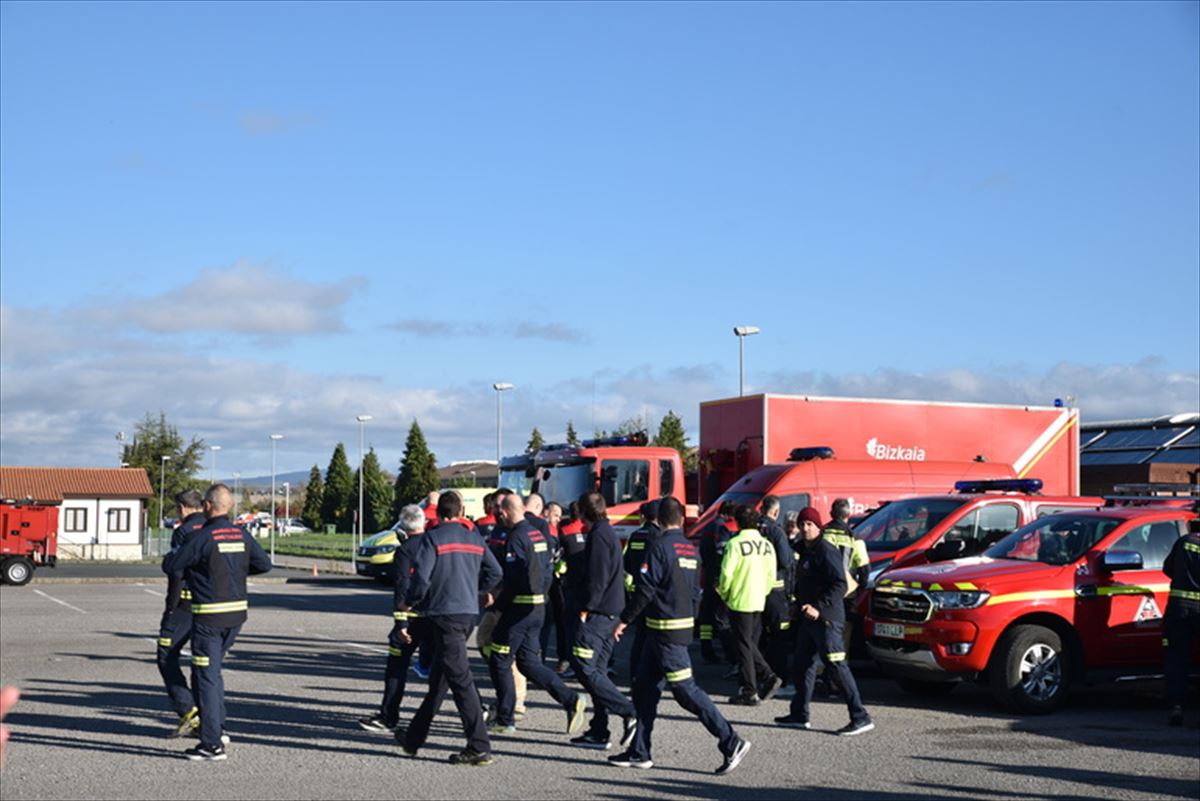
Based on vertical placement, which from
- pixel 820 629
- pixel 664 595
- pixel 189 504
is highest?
pixel 189 504

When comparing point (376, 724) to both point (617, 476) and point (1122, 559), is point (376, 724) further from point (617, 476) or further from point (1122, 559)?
point (617, 476)

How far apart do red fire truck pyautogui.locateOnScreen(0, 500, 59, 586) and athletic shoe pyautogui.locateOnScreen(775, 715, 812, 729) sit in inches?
1115

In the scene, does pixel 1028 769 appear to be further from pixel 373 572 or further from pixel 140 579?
pixel 140 579

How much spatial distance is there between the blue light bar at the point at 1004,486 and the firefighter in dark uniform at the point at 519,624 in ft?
24.3

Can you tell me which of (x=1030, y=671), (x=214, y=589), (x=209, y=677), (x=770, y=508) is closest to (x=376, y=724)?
(x=209, y=677)

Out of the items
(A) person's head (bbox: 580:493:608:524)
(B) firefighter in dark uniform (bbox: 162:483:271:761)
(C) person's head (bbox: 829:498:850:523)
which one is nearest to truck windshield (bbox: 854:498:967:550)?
(C) person's head (bbox: 829:498:850:523)

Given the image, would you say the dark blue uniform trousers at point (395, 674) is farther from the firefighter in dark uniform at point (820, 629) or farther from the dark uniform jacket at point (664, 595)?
the firefighter in dark uniform at point (820, 629)

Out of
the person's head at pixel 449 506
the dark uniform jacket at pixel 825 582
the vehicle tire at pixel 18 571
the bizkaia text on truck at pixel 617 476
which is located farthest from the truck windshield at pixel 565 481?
the vehicle tire at pixel 18 571

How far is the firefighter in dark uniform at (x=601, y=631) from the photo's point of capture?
1024 cm

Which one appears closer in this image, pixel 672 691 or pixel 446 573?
pixel 672 691

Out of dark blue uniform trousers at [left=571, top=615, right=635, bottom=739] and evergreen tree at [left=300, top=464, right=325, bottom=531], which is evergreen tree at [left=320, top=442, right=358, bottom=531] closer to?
evergreen tree at [left=300, top=464, right=325, bottom=531]

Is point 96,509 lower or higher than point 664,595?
lower

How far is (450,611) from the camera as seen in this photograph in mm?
9711

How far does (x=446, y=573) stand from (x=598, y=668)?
1.43 metres
